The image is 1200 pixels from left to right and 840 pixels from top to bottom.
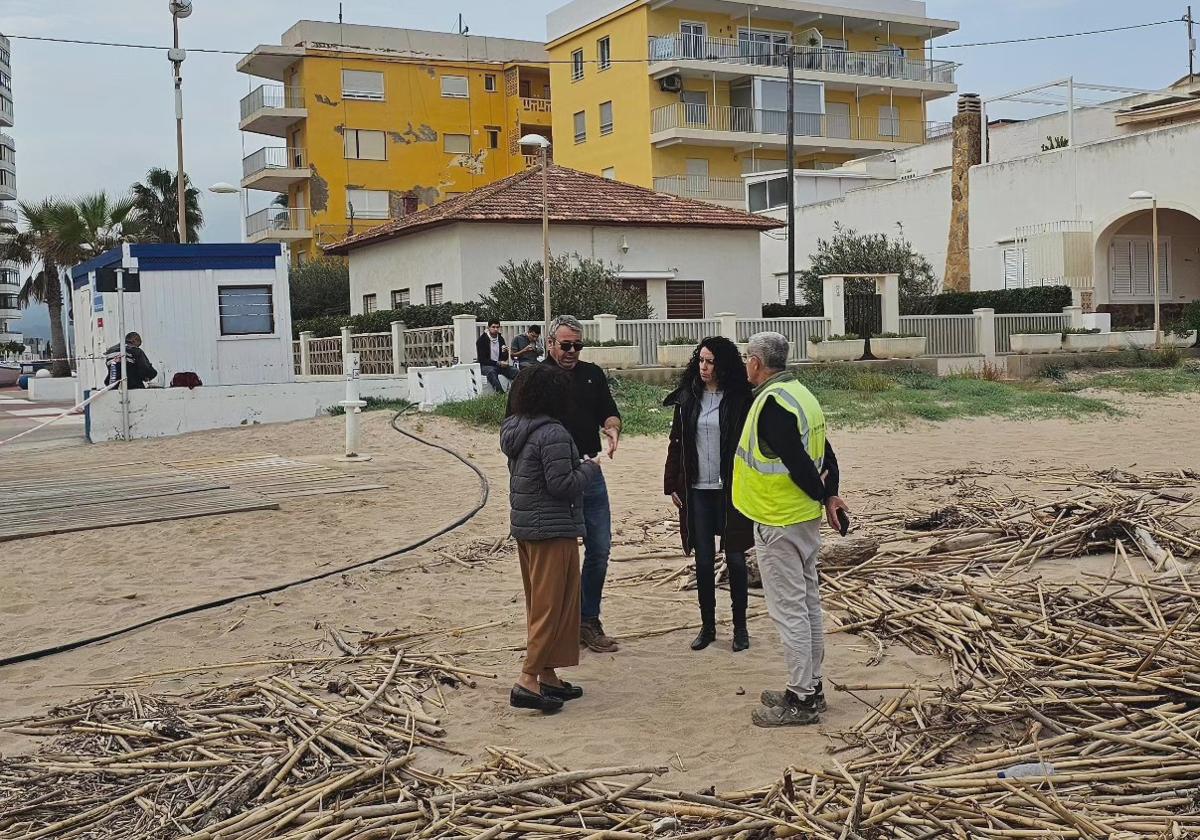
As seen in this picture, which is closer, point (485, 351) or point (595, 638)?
point (595, 638)

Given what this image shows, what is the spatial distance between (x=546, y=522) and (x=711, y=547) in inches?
52.5

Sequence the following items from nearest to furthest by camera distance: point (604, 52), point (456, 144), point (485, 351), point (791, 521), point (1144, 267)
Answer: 1. point (791, 521)
2. point (485, 351)
3. point (1144, 267)
4. point (604, 52)
5. point (456, 144)

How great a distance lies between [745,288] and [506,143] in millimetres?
31251

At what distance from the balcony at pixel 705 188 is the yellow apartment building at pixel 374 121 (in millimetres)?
11638

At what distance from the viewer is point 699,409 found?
7004 mm

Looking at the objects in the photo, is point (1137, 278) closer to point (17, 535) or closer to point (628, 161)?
point (628, 161)

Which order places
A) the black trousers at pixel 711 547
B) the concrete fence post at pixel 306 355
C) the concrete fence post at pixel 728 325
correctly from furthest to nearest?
the concrete fence post at pixel 306 355 < the concrete fence post at pixel 728 325 < the black trousers at pixel 711 547

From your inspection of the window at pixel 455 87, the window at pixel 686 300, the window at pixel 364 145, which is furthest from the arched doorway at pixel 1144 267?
the window at pixel 455 87

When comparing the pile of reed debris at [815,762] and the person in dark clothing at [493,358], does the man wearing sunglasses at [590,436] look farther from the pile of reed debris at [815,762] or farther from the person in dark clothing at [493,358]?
the person in dark clothing at [493,358]

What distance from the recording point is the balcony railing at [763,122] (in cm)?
4959

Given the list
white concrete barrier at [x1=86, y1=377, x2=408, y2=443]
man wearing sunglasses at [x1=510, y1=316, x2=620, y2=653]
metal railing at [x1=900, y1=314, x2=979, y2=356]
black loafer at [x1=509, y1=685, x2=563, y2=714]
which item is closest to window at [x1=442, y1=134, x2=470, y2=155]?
metal railing at [x1=900, y1=314, x2=979, y2=356]

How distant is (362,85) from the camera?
187 feet

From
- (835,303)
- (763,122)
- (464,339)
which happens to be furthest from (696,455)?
(763,122)

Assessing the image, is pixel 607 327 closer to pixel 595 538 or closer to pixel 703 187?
pixel 595 538
